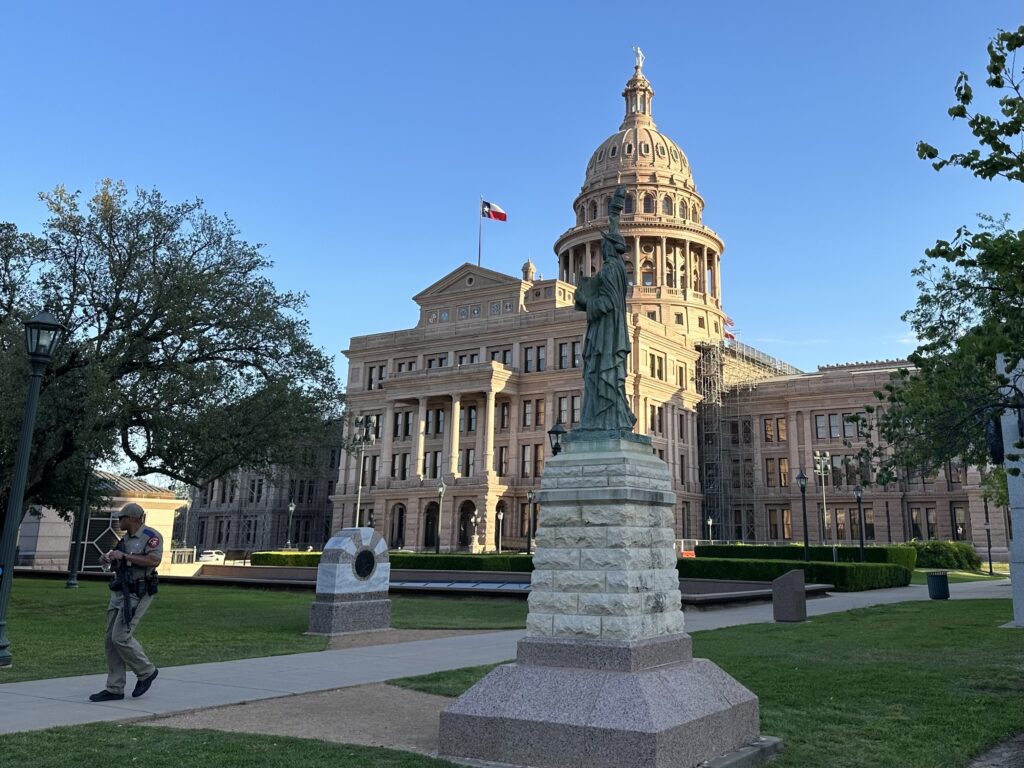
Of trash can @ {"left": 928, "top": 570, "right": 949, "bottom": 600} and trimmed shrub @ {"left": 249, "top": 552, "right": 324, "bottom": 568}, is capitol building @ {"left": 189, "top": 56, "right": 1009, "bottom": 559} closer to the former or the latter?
trimmed shrub @ {"left": 249, "top": 552, "right": 324, "bottom": 568}

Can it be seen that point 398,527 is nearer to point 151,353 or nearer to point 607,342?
point 151,353

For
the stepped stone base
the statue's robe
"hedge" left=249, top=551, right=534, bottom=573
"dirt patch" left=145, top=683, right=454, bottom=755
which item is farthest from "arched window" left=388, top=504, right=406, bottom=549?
the stepped stone base

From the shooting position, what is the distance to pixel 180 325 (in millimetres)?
20766

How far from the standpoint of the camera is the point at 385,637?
1731 centimetres

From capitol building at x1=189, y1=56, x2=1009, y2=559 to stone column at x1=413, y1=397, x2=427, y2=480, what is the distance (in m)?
0.10

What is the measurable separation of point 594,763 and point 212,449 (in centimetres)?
1655

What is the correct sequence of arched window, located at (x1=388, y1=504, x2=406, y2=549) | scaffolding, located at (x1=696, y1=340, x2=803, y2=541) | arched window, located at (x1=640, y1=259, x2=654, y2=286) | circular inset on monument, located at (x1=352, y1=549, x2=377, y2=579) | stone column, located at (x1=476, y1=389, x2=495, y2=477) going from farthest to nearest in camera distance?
arched window, located at (x1=640, y1=259, x2=654, y2=286) → scaffolding, located at (x1=696, y1=340, x2=803, y2=541) → arched window, located at (x1=388, y1=504, x2=406, y2=549) → stone column, located at (x1=476, y1=389, x2=495, y2=477) → circular inset on monument, located at (x1=352, y1=549, x2=377, y2=579)

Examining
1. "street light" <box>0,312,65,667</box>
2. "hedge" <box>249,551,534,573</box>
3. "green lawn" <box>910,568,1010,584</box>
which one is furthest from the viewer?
"green lawn" <box>910,568,1010,584</box>

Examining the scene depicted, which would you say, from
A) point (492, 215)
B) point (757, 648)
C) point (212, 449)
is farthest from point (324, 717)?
point (492, 215)

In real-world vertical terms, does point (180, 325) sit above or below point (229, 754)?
above

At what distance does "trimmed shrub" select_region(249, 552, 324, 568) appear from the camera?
48000 mm

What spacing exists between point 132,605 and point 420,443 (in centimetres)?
6357

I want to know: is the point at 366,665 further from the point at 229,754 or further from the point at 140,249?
the point at 140,249

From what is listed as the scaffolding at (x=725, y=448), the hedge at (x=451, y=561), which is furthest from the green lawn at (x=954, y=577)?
the scaffolding at (x=725, y=448)
